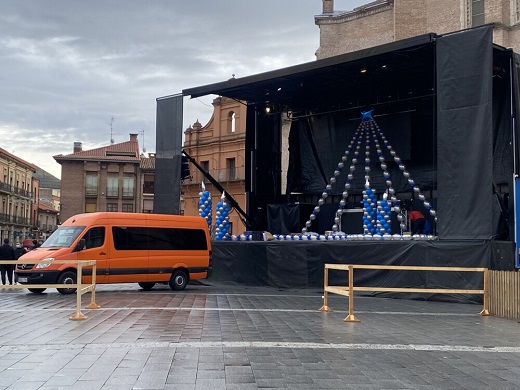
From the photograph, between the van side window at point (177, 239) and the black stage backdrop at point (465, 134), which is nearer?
the black stage backdrop at point (465, 134)

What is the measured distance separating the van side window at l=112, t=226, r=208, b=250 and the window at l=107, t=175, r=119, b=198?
5554 centimetres

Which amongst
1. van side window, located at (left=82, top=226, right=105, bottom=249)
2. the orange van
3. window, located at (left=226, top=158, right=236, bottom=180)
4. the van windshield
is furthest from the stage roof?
window, located at (left=226, top=158, right=236, bottom=180)

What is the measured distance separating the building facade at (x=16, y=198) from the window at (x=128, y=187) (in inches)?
513

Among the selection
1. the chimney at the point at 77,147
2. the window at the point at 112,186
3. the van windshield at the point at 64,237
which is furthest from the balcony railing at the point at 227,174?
the chimney at the point at 77,147

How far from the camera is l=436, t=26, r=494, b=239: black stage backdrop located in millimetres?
16172

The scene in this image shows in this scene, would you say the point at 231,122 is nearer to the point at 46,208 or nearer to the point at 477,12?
the point at 477,12

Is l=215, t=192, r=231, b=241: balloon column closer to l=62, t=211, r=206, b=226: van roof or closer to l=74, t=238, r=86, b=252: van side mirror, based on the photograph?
l=62, t=211, r=206, b=226: van roof

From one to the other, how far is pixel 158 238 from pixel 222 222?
596 centimetres

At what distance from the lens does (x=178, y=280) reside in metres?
20.1

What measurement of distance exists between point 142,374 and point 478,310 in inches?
402

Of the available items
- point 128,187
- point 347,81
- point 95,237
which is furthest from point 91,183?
point 95,237

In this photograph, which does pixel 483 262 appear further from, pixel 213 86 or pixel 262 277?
pixel 213 86

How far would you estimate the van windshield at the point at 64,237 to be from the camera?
59.5ft

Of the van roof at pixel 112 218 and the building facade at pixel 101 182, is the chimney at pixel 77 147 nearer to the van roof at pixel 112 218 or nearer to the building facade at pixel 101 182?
the building facade at pixel 101 182
